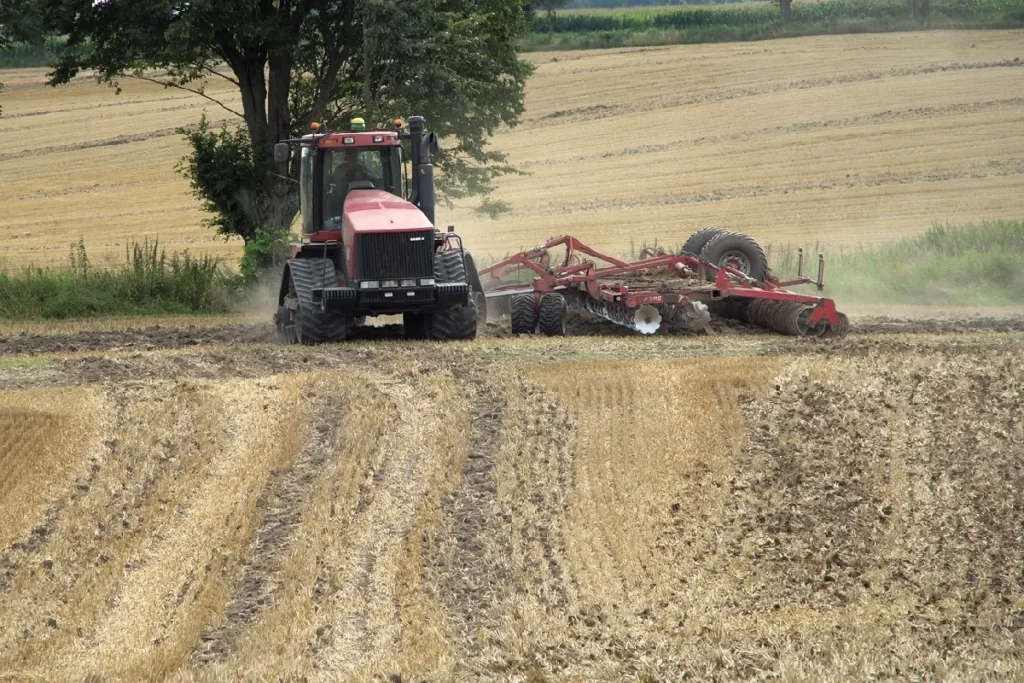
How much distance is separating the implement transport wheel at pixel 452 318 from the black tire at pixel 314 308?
0.95 m

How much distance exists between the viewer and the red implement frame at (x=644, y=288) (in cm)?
1605

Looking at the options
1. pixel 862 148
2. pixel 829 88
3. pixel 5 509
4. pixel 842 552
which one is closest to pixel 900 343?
pixel 842 552

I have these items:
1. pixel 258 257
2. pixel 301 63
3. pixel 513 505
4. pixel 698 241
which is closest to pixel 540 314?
pixel 698 241

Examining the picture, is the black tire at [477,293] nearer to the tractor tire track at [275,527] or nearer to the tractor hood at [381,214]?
the tractor hood at [381,214]

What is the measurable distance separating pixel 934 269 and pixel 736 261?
19.4 feet

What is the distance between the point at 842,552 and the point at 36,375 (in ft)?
25.0

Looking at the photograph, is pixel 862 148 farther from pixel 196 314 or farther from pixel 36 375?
pixel 36 375

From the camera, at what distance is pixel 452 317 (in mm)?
14906

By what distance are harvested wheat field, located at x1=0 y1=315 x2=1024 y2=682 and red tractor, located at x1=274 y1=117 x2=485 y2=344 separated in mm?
1247

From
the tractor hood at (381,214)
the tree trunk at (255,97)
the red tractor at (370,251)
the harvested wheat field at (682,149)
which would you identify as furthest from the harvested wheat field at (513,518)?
the harvested wheat field at (682,149)

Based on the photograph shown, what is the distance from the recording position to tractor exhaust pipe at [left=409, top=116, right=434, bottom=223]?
1539 cm

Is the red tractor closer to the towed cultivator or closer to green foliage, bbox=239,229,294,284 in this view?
the towed cultivator

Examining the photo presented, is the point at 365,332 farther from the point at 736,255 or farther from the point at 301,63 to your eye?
the point at 301,63

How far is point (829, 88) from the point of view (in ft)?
136
